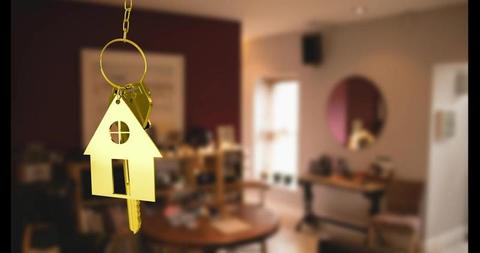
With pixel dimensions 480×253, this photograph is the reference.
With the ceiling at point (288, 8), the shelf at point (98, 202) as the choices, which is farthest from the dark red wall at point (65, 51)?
the shelf at point (98, 202)

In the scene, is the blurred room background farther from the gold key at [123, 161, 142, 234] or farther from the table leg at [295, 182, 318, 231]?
the gold key at [123, 161, 142, 234]

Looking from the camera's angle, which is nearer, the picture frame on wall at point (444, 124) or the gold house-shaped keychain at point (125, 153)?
the gold house-shaped keychain at point (125, 153)

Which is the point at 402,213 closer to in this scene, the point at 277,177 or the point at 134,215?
the point at 277,177

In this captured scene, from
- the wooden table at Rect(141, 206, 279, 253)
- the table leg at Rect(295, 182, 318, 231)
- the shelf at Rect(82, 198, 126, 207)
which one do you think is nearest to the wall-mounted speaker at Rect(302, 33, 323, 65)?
the table leg at Rect(295, 182, 318, 231)

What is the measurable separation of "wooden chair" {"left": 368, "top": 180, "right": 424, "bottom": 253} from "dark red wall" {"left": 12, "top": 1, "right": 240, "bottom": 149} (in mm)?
2225

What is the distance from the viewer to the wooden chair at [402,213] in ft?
13.2

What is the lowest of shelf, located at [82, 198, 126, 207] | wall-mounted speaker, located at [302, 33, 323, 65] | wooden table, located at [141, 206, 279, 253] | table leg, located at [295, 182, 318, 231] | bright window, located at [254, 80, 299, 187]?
table leg, located at [295, 182, 318, 231]

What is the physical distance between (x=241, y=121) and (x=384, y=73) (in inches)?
67.9

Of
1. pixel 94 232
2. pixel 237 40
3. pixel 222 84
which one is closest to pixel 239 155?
pixel 222 84

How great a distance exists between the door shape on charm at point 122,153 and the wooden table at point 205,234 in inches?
97.5

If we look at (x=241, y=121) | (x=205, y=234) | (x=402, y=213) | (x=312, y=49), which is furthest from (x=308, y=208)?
(x=205, y=234)

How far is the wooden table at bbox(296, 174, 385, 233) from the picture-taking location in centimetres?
443

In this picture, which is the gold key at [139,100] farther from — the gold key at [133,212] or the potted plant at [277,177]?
the potted plant at [277,177]
